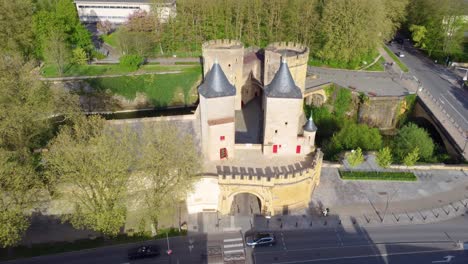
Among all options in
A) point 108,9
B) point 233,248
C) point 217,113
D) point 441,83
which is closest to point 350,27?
point 441,83

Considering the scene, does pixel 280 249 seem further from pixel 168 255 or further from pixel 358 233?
pixel 168 255

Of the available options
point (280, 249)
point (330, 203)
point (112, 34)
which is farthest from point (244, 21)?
point (280, 249)

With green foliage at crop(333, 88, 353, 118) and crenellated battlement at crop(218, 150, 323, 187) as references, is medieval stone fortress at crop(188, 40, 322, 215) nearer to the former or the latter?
crenellated battlement at crop(218, 150, 323, 187)

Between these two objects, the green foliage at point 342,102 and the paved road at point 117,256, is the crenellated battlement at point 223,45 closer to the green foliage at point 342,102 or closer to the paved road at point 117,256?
the green foliage at point 342,102

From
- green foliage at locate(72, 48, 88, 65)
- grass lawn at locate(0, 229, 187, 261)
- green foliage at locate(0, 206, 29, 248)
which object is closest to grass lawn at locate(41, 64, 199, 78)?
green foliage at locate(72, 48, 88, 65)

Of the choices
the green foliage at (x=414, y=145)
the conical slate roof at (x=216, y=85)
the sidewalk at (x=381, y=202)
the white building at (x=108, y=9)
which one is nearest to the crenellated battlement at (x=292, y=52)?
the conical slate roof at (x=216, y=85)

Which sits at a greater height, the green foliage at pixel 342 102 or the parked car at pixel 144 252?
the green foliage at pixel 342 102

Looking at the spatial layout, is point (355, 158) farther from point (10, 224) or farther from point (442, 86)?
point (10, 224)
